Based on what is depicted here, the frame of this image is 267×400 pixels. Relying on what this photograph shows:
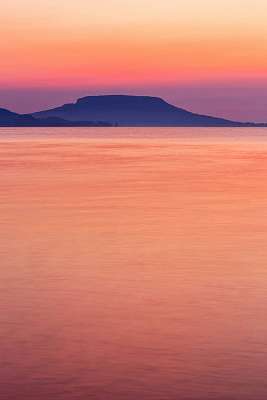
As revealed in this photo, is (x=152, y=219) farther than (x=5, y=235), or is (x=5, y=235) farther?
(x=152, y=219)

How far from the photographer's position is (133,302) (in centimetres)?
1029

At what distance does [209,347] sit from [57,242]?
25.1ft

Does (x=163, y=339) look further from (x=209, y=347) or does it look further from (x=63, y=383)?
(x=63, y=383)

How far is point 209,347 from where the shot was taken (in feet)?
26.5

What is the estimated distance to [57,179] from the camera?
116 ft

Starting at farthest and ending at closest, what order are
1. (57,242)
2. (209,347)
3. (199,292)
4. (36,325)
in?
(57,242), (199,292), (36,325), (209,347)

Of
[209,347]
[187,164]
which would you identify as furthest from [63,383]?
[187,164]

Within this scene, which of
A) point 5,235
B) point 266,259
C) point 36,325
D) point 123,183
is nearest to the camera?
point 36,325

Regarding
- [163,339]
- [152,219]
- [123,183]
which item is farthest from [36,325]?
[123,183]

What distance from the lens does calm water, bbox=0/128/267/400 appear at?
7.06m

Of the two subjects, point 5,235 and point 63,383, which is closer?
point 63,383

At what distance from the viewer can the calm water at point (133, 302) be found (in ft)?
23.2

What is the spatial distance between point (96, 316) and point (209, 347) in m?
1.72

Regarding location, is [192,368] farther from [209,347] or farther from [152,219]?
[152,219]
